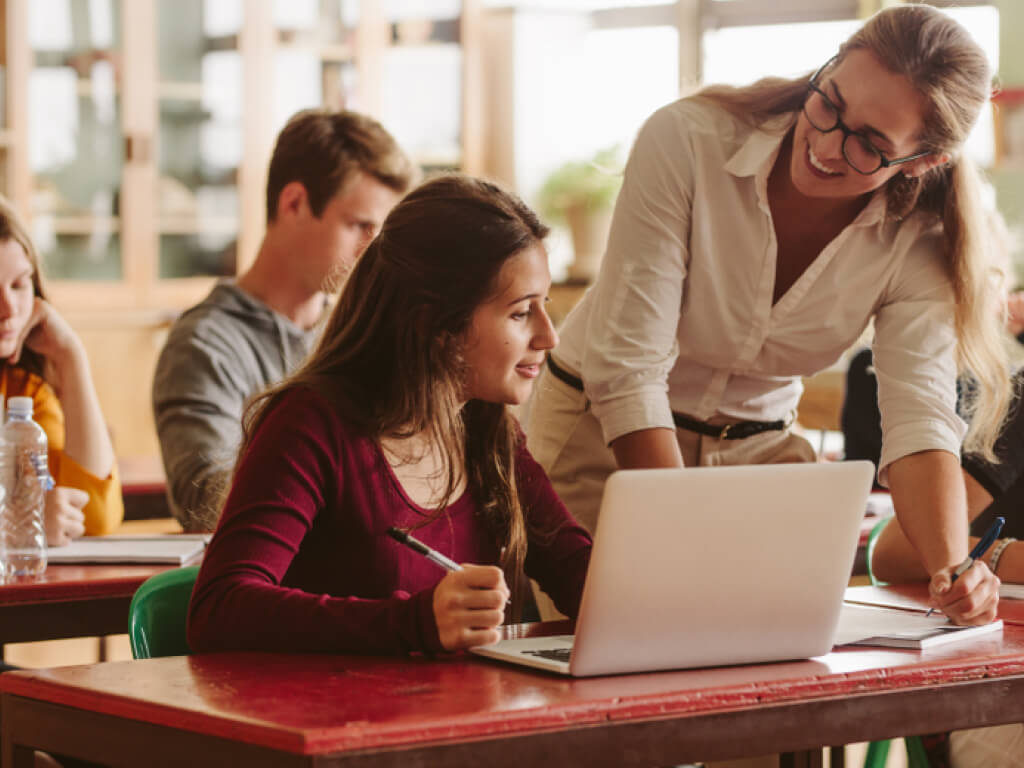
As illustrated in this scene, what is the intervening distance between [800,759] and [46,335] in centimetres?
149

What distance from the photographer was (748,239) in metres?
1.88

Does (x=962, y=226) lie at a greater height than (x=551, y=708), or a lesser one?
greater

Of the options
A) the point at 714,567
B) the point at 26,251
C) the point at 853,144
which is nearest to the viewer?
the point at 714,567

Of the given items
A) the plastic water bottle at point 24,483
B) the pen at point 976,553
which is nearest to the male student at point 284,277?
the plastic water bottle at point 24,483

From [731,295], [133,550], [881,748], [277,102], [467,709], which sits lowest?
[881,748]

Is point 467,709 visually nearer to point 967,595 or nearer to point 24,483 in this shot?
point 967,595

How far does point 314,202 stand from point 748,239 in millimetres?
1053

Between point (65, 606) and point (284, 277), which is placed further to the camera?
point (284, 277)

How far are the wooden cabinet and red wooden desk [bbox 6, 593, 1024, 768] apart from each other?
3.75m

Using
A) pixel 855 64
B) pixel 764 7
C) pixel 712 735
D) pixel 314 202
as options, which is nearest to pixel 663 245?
pixel 855 64

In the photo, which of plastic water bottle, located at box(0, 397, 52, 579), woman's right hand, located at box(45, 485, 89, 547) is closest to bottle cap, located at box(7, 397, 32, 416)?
plastic water bottle, located at box(0, 397, 52, 579)

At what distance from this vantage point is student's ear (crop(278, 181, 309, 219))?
268cm

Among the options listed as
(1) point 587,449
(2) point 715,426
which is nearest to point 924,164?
(2) point 715,426

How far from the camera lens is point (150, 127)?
16.2 ft
